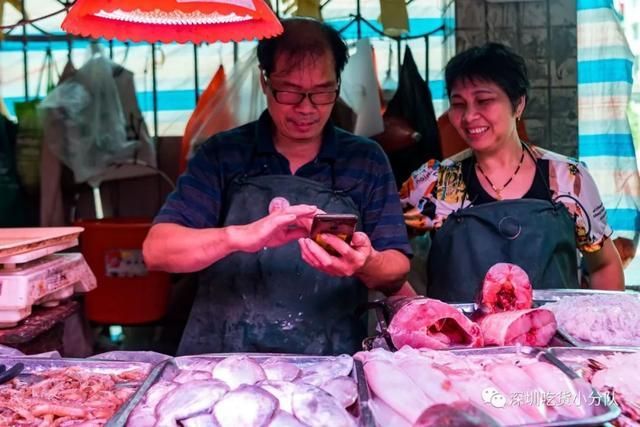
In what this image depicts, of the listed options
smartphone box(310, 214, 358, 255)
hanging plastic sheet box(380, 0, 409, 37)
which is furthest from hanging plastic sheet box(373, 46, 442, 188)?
smartphone box(310, 214, 358, 255)

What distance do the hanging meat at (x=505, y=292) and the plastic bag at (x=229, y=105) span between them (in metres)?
2.40

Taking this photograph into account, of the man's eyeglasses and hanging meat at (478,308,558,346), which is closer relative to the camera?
hanging meat at (478,308,558,346)

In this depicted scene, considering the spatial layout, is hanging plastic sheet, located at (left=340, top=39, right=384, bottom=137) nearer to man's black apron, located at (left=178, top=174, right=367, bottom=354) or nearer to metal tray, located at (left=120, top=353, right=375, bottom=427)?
man's black apron, located at (left=178, top=174, right=367, bottom=354)

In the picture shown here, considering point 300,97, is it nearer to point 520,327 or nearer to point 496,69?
point 496,69

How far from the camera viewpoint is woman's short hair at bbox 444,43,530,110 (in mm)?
2953

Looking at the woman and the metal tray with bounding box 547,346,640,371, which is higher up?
the woman

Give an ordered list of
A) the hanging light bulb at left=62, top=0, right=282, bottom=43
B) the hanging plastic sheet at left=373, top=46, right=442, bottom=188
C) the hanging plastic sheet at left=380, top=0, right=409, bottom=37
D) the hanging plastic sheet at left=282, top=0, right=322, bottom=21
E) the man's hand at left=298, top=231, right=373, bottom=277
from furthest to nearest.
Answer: the hanging plastic sheet at left=373, top=46, right=442, bottom=188 → the hanging plastic sheet at left=380, top=0, right=409, bottom=37 → the hanging plastic sheet at left=282, top=0, right=322, bottom=21 → the man's hand at left=298, top=231, right=373, bottom=277 → the hanging light bulb at left=62, top=0, right=282, bottom=43

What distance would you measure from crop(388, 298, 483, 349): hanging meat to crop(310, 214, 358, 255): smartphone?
28cm

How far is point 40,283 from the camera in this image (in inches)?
99.3

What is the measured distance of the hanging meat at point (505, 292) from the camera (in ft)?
7.45

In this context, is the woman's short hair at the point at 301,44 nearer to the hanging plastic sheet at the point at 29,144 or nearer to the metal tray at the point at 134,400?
the metal tray at the point at 134,400

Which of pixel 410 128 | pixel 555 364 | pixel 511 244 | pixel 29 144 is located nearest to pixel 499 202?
pixel 511 244

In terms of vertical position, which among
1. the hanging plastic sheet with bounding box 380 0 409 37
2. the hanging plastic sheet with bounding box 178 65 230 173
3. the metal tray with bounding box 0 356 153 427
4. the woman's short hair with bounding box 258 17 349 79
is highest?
the hanging plastic sheet with bounding box 380 0 409 37

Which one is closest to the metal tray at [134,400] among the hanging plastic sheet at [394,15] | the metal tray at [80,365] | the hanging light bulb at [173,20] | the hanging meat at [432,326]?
the metal tray at [80,365]
